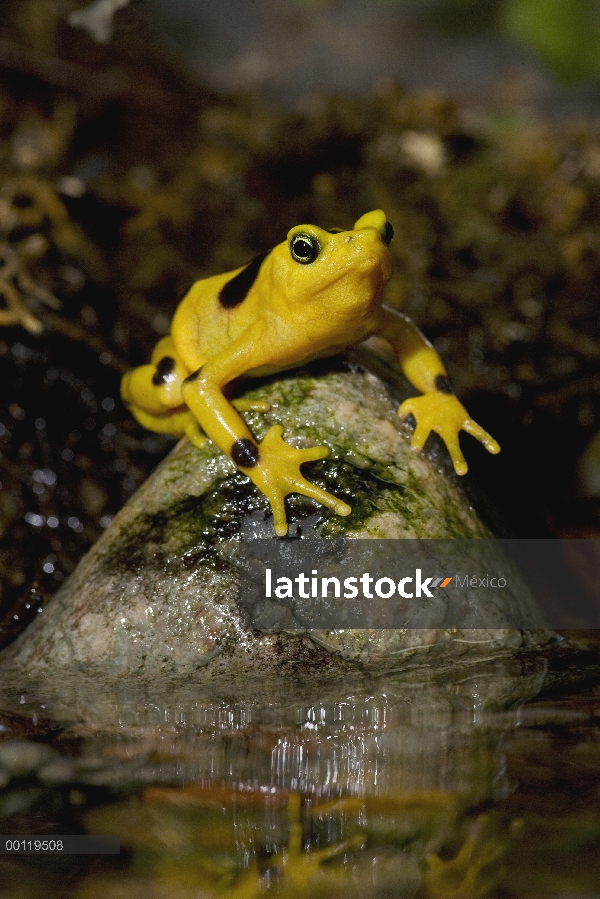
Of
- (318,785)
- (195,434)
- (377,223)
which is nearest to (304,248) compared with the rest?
(377,223)

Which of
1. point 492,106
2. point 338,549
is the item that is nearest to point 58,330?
point 338,549

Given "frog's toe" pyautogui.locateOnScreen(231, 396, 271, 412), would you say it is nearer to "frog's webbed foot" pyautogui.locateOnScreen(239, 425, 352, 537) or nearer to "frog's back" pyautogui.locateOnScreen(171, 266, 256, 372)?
"frog's webbed foot" pyautogui.locateOnScreen(239, 425, 352, 537)

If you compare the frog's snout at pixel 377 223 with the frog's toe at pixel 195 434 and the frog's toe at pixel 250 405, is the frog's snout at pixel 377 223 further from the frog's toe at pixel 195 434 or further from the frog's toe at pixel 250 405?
the frog's toe at pixel 195 434

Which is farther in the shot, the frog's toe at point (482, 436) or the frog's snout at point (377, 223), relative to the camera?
the frog's toe at point (482, 436)

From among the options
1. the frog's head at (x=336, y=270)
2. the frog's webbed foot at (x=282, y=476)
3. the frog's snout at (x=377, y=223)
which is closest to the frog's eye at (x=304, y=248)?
the frog's head at (x=336, y=270)

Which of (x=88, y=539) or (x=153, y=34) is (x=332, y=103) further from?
(x=88, y=539)

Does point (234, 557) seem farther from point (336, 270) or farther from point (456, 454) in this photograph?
point (336, 270)
